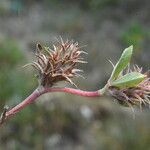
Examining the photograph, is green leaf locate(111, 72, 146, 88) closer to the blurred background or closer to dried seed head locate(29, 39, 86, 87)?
dried seed head locate(29, 39, 86, 87)

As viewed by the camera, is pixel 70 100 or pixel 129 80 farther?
pixel 70 100

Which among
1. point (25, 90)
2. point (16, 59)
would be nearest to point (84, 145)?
point (25, 90)

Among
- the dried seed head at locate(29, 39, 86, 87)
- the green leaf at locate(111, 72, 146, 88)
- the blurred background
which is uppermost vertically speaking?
the blurred background

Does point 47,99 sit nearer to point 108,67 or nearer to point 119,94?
point 108,67

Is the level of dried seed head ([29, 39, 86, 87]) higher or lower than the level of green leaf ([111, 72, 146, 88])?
higher

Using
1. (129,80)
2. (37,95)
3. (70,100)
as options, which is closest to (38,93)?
(37,95)

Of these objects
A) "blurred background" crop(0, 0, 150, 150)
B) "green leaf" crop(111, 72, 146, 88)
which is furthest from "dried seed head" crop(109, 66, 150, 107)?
"blurred background" crop(0, 0, 150, 150)

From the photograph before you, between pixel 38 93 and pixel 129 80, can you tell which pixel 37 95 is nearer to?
pixel 38 93

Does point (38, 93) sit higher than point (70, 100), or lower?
lower
